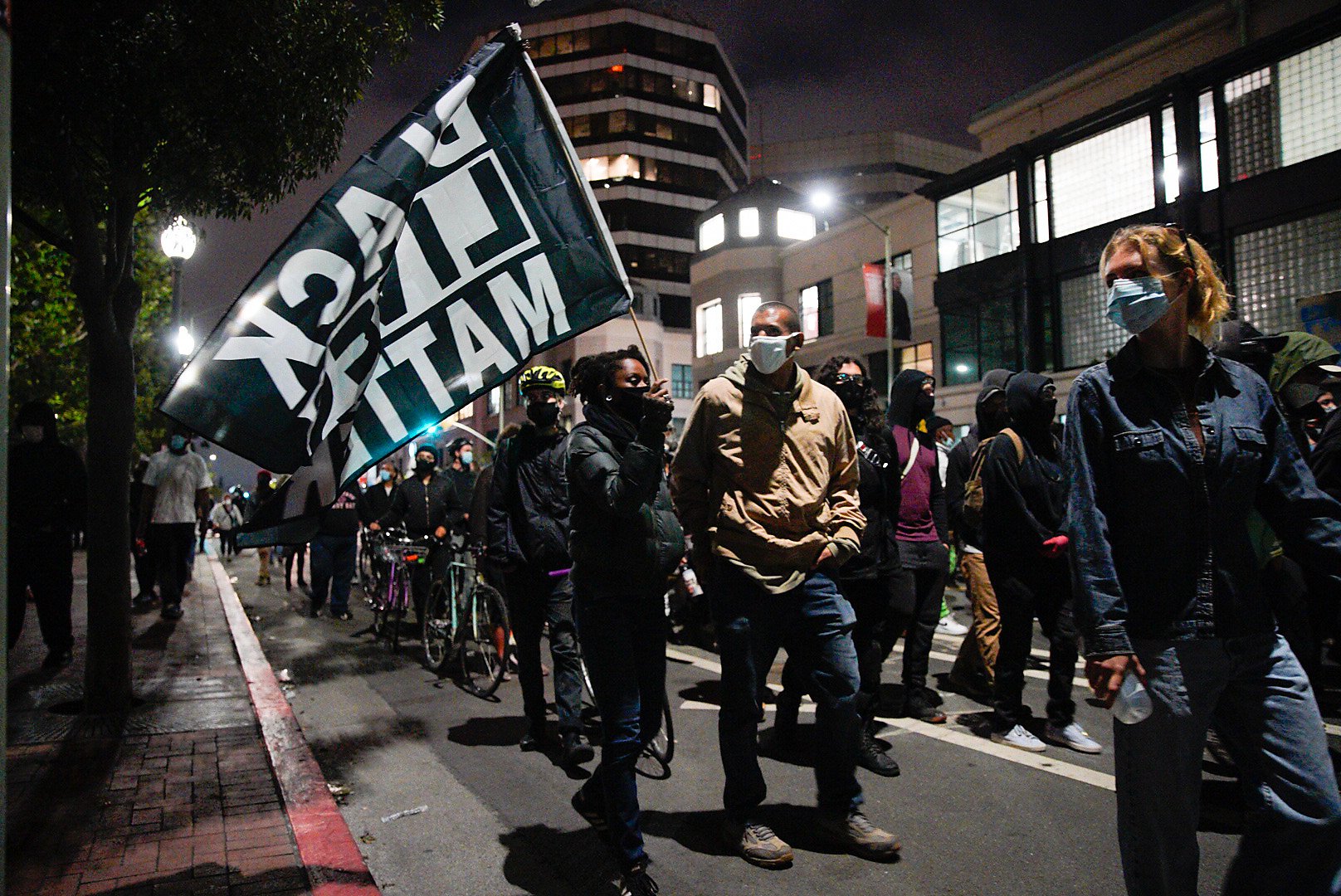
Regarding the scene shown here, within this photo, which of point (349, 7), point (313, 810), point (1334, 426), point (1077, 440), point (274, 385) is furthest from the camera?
point (349, 7)

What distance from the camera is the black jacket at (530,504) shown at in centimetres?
567

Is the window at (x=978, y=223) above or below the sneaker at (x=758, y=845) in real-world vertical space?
above

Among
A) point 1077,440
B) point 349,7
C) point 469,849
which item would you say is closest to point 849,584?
point 469,849

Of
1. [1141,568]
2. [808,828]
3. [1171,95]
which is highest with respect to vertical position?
[1171,95]

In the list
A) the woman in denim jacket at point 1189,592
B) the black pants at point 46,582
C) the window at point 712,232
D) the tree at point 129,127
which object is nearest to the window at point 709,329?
the window at point 712,232

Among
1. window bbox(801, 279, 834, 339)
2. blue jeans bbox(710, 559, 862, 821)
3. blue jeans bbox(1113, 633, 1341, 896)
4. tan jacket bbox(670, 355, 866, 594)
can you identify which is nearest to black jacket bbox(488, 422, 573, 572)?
tan jacket bbox(670, 355, 866, 594)

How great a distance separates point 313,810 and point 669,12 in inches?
3060

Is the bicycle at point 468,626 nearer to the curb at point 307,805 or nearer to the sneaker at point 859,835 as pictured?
the curb at point 307,805

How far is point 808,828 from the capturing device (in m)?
4.21

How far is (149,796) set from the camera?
15.3 feet

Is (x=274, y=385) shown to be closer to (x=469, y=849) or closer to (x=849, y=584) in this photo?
(x=469, y=849)

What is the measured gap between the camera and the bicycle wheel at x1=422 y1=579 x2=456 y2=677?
8.30 meters

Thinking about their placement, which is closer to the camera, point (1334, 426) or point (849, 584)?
point (1334, 426)

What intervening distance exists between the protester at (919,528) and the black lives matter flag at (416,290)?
8.54 feet
